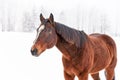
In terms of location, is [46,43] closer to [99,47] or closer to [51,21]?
[51,21]

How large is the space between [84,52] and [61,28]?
665 millimetres

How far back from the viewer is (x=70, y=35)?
4.75 metres

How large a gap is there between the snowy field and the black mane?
173 inches

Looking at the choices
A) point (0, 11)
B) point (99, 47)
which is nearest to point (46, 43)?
point (99, 47)

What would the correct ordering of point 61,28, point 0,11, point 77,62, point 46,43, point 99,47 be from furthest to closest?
1. point 0,11
2. point 99,47
3. point 77,62
4. point 61,28
5. point 46,43

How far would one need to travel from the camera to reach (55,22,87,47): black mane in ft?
14.9

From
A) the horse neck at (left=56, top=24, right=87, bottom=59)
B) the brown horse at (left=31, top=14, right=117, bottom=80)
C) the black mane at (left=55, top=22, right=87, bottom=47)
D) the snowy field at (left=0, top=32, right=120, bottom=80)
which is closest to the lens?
the brown horse at (left=31, top=14, right=117, bottom=80)

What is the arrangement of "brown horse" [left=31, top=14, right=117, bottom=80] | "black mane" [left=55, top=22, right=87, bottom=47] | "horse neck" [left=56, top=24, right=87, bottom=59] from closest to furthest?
1. "brown horse" [left=31, top=14, right=117, bottom=80]
2. "black mane" [left=55, top=22, right=87, bottom=47]
3. "horse neck" [left=56, top=24, right=87, bottom=59]

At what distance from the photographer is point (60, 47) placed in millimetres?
4777

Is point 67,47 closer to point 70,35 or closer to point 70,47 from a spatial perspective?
point 70,47

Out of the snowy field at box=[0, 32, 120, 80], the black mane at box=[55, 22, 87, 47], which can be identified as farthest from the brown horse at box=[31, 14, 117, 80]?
the snowy field at box=[0, 32, 120, 80]

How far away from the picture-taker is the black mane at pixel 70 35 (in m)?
4.55

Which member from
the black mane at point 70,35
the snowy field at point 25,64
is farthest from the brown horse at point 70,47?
the snowy field at point 25,64

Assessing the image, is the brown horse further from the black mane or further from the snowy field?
the snowy field
